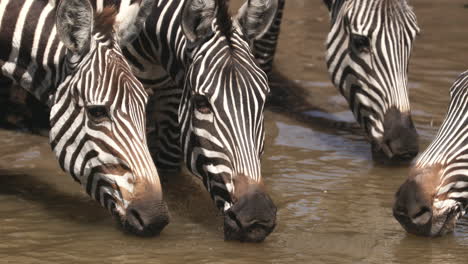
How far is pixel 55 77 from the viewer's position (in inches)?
287

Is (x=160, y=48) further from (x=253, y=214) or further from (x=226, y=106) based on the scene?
(x=253, y=214)

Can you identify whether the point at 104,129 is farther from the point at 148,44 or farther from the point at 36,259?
the point at 148,44

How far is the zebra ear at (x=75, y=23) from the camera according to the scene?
6840mm

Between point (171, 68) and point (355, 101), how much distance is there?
214 centimetres

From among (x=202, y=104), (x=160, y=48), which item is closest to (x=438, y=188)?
(x=202, y=104)

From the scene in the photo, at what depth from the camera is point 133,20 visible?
7289 millimetres

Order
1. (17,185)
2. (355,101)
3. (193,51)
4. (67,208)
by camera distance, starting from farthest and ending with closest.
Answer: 1. (355,101)
2. (17,185)
3. (67,208)
4. (193,51)

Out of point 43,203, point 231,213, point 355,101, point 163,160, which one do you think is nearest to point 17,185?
point 43,203

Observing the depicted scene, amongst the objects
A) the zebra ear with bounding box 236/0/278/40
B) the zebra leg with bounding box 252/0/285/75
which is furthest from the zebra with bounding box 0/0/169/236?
the zebra leg with bounding box 252/0/285/75

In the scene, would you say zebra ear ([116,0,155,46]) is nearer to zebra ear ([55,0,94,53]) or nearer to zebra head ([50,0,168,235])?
zebra head ([50,0,168,235])

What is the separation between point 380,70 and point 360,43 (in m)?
0.36

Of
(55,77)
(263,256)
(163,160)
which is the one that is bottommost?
(163,160)

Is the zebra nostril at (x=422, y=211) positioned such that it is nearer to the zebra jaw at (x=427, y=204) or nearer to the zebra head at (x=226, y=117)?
the zebra jaw at (x=427, y=204)

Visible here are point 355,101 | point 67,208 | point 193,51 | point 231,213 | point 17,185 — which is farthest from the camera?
point 355,101
